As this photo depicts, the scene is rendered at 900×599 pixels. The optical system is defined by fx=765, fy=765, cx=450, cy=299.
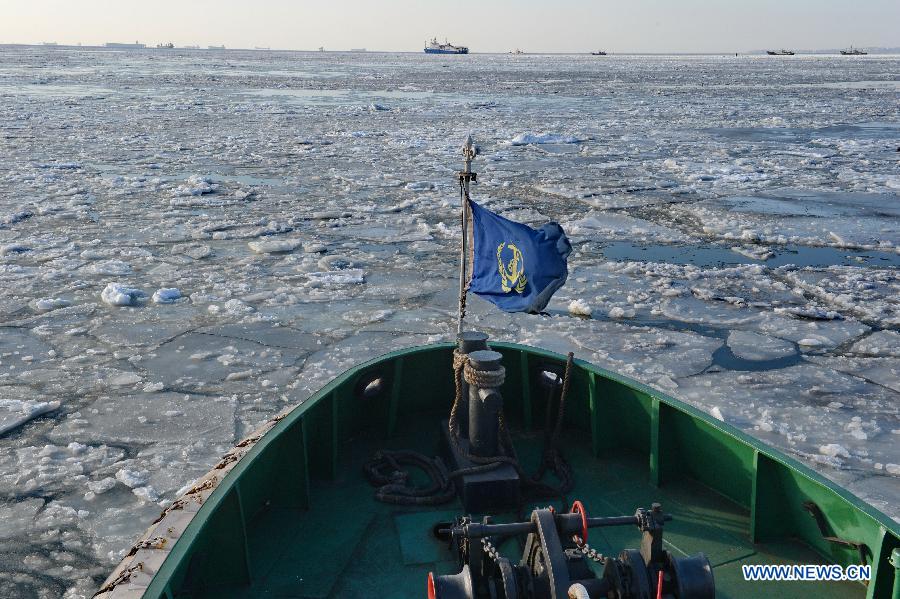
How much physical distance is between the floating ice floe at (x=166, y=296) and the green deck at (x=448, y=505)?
462 cm

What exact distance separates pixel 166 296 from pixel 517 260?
19.3ft

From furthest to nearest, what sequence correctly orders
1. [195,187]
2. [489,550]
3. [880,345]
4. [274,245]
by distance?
[195,187]
[274,245]
[880,345]
[489,550]

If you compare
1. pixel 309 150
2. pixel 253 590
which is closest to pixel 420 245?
pixel 253 590

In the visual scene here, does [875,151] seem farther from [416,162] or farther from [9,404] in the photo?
[9,404]

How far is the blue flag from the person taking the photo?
4.24 meters

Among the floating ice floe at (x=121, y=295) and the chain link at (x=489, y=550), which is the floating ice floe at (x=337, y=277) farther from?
the chain link at (x=489, y=550)

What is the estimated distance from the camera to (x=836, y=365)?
7191 mm

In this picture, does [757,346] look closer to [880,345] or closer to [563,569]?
[880,345]

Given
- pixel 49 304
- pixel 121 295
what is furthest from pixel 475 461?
pixel 49 304

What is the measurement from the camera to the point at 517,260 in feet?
14.0

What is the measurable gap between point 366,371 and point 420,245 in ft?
21.2

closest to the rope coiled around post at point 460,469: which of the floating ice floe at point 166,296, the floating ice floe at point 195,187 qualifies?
the floating ice floe at point 166,296

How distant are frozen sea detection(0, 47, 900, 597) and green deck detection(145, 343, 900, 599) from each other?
4.00 feet

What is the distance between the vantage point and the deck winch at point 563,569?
2584mm
